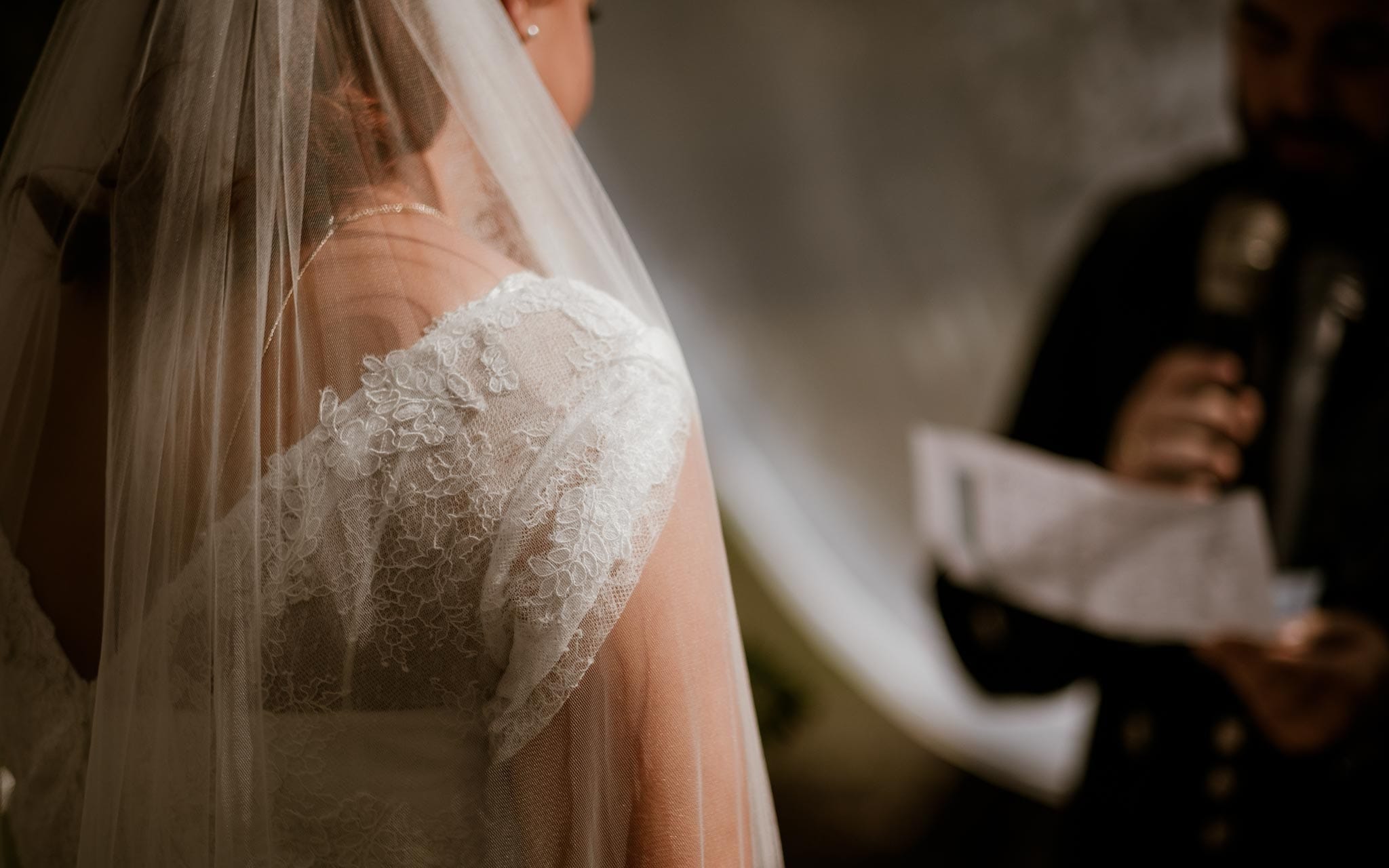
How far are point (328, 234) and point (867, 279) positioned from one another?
169 cm

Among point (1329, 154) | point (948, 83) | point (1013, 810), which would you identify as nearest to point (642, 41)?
point (948, 83)

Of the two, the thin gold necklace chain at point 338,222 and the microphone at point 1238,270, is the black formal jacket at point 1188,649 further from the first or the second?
the thin gold necklace chain at point 338,222

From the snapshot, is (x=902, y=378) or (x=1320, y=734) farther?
(x=902, y=378)

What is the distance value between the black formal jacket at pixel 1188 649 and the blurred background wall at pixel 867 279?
0.48 meters

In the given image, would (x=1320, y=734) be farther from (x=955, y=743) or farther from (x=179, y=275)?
(x=179, y=275)

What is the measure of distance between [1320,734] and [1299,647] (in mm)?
102

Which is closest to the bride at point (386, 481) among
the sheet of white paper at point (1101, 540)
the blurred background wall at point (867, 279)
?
the sheet of white paper at point (1101, 540)

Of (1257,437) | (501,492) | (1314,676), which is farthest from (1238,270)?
(501,492)

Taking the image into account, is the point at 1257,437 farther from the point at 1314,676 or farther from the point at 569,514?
the point at 569,514

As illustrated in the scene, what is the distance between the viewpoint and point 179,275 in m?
0.68

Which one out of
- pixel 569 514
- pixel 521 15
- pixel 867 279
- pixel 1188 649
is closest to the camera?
pixel 569 514

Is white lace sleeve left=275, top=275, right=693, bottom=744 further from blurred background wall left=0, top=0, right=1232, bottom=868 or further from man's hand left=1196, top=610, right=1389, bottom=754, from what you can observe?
blurred background wall left=0, top=0, right=1232, bottom=868

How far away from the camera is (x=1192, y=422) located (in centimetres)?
128

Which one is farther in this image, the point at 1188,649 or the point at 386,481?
the point at 1188,649
